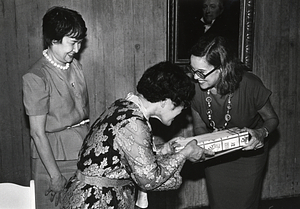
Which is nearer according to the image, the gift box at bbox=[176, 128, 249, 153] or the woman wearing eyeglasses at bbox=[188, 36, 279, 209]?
the gift box at bbox=[176, 128, 249, 153]

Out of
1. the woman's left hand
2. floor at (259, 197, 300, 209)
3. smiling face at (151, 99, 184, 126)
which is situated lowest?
floor at (259, 197, 300, 209)

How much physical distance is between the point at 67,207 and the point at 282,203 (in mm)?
2761

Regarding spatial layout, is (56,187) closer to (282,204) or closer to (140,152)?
(140,152)

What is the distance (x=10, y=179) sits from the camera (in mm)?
3158

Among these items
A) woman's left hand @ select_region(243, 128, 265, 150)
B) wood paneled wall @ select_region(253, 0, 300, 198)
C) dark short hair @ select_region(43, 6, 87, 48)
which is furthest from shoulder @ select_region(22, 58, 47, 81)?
wood paneled wall @ select_region(253, 0, 300, 198)

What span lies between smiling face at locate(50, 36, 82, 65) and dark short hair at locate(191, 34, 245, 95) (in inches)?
29.3

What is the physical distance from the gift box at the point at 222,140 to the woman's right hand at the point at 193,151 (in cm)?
8

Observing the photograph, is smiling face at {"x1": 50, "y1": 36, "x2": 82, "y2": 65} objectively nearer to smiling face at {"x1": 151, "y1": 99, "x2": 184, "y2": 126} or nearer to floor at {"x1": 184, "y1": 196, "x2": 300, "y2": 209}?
smiling face at {"x1": 151, "y1": 99, "x2": 184, "y2": 126}

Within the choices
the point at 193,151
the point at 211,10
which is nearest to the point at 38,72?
the point at 193,151

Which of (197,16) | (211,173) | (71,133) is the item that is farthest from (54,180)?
(197,16)

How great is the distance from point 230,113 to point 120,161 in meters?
1.06

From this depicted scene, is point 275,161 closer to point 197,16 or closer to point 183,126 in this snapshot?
point 183,126

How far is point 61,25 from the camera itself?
2.20m

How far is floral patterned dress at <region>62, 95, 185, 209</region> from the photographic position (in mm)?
1773
